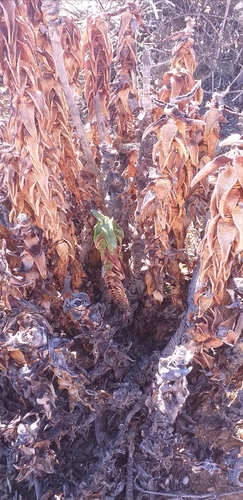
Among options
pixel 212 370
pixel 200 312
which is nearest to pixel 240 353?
pixel 212 370

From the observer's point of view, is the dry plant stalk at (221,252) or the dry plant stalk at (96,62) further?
the dry plant stalk at (96,62)

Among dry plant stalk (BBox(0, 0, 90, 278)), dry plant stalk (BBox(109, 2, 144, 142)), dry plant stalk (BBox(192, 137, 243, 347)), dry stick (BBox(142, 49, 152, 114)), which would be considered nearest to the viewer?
dry plant stalk (BBox(192, 137, 243, 347))

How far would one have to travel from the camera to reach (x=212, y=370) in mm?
985

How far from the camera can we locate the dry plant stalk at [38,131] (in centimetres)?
73

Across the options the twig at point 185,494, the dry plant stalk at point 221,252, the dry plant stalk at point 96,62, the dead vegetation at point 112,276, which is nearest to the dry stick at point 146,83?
the dead vegetation at point 112,276

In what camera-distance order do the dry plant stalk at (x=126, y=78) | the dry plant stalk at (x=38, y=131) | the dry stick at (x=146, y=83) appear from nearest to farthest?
the dry plant stalk at (x=38, y=131), the dry stick at (x=146, y=83), the dry plant stalk at (x=126, y=78)

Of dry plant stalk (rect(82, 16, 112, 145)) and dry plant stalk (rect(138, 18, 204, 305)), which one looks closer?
dry plant stalk (rect(138, 18, 204, 305))

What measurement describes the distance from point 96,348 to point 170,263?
30cm

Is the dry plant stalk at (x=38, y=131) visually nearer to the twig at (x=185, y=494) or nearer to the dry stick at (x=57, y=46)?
the dry stick at (x=57, y=46)

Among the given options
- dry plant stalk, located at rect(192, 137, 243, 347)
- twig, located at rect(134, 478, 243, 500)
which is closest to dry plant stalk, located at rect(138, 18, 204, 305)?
dry plant stalk, located at rect(192, 137, 243, 347)

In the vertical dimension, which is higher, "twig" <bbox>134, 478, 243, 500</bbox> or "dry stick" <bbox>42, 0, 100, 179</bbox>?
"dry stick" <bbox>42, 0, 100, 179</bbox>

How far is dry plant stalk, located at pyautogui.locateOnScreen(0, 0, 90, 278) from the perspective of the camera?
73 centimetres

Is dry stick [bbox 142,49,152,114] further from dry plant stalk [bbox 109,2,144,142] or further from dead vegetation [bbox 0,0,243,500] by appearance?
dry plant stalk [bbox 109,2,144,142]

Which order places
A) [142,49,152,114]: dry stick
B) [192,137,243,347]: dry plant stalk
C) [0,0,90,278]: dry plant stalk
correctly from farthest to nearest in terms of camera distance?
[142,49,152,114]: dry stick, [0,0,90,278]: dry plant stalk, [192,137,243,347]: dry plant stalk
